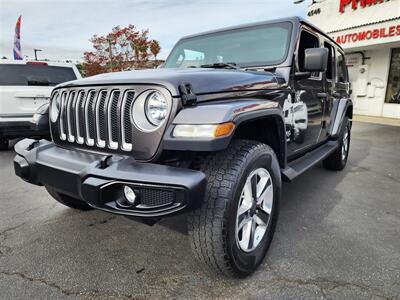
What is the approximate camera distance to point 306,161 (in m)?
3.33

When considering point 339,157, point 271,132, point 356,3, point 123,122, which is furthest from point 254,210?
point 356,3

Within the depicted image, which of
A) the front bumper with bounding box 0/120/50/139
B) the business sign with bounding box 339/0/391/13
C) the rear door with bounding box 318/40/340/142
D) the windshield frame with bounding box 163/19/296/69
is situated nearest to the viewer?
the windshield frame with bounding box 163/19/296/69

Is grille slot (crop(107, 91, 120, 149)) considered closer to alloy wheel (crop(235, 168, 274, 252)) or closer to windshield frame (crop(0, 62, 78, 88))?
alloy wheel (crop(235, 168, 274, 252))

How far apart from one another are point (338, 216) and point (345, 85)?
2.63m

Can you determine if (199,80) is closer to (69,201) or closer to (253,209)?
(253,209)

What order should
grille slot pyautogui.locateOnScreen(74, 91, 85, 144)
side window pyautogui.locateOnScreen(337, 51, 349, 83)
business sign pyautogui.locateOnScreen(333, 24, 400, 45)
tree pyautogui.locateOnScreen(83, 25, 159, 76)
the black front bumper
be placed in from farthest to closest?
tree pyautogui.locateOnScreen(83, 25, 159, 76)
business sign pyautogui.locateOnScreen(333, 24, 400, 45)
side window pyautogui.locateOnScreen(337, 51, 349, 83)
grille slot pyautogui.locateOnScreen(74, 91, 85, 144)
the black front bumper

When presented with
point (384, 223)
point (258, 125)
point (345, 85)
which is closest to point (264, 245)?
point (258, 125)

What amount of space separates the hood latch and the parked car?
4.09 meters

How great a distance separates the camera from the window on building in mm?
12031

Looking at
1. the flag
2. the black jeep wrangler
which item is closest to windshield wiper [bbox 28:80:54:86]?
the black jeep wrangler

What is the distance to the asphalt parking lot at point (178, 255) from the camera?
2.00m

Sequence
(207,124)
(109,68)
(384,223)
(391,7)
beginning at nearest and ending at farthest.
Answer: (207,124) < (384,223) < (391,7) < (109,68)

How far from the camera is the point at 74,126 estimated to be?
2217 millimetres

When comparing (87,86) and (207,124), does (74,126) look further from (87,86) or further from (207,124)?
(207,124)
